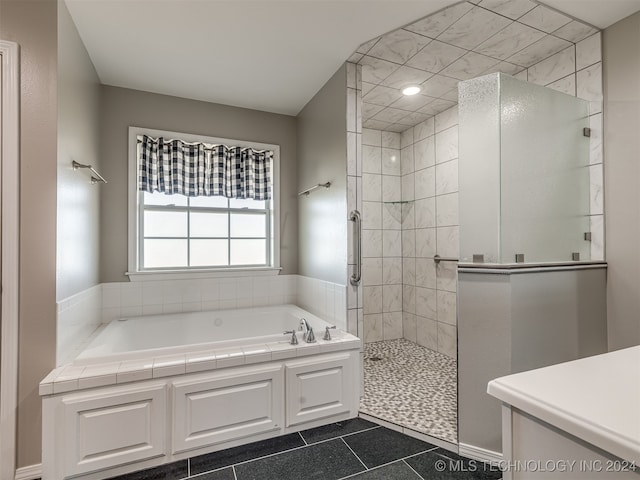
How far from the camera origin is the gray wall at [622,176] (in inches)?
70.4

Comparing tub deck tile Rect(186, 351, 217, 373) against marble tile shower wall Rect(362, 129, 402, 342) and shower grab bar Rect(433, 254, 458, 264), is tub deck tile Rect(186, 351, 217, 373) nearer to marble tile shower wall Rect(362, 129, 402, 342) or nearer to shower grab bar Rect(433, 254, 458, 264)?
marble tile shower wall Rect(362, 129, 402, 342)

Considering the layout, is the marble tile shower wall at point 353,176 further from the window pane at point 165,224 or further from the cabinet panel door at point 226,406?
the window pane at point 165,224

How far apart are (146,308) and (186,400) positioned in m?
1.32

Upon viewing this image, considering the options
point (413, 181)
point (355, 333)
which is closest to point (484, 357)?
point (355, 333)

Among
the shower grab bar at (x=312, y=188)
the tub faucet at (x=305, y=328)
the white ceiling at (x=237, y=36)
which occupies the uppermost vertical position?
the white ceiling at (x=237, y=36)

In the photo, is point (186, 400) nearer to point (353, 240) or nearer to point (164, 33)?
point (353, 240)

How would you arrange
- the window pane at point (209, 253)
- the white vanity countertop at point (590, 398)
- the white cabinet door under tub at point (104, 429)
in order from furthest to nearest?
the window pane at point (209, 253) < the white cabinet door under tub at point (104, 429) < the white vanity countertop at point (590, 398)

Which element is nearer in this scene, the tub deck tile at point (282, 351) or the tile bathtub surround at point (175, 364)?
the tile bathtub surround at point (175, 364)

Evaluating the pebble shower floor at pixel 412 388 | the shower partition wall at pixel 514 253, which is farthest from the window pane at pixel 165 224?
the shower partition wall at pixel 514 253

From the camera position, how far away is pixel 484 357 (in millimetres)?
1702

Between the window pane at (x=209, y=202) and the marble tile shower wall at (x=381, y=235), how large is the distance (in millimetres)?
1497

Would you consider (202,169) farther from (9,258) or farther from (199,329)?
(9,258)

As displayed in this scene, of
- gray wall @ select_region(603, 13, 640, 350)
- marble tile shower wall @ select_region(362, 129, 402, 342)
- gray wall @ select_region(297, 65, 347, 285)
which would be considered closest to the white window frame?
gray wall @ select_region(297, 65, 347, 285)

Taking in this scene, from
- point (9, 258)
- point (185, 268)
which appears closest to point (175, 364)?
point (9, 258)
